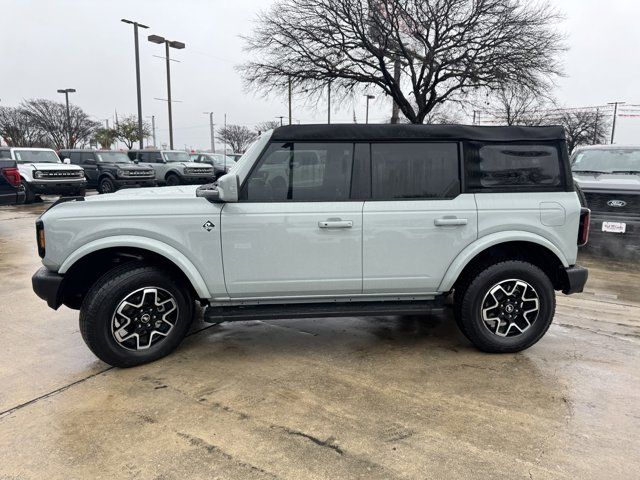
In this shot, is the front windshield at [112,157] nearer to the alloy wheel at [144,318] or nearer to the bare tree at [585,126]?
Answer: the alloy wheel at [144,318]

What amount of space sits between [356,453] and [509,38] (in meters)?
18.4

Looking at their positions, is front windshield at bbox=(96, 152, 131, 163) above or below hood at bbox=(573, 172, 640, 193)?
above

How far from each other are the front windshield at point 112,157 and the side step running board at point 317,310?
16.8m

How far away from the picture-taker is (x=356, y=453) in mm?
2643

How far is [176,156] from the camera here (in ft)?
70.5

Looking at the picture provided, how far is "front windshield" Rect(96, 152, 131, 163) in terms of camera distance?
18.5m

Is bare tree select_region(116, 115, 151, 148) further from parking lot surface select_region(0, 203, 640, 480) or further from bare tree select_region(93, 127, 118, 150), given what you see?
parking lot surface select_region(0, 203, 640, 480)

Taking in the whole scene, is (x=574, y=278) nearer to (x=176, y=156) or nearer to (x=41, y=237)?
(x=41, y=237)

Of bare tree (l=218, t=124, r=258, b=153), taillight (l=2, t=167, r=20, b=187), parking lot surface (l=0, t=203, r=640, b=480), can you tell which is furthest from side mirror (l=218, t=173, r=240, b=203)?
bare tree (l=218, t=124, r=258, b=153)

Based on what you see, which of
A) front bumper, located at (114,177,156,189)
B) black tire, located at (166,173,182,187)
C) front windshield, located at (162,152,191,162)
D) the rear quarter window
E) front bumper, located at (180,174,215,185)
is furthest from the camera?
front windshield, located at (162,152,191,162)

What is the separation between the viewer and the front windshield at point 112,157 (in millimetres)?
18453

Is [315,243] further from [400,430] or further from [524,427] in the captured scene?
[524,427]

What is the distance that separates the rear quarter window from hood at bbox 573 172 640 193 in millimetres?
4239

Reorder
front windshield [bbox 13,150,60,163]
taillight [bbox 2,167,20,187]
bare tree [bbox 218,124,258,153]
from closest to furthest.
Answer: taillight [bbox 2,167,20,187] → front windshield [bbox 13,150,60,163] → bare tree [bbox 218,124,258,153]
